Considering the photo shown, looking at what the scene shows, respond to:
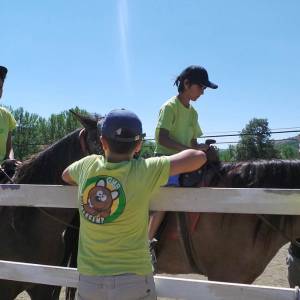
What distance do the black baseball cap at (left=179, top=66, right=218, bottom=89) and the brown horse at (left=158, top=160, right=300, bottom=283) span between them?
842 millimetres

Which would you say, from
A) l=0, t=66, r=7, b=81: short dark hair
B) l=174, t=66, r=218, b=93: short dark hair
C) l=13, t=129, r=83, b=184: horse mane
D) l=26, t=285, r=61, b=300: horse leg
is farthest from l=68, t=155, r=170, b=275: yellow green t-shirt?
l=0, t=66, r=7, b=81: short dark hair

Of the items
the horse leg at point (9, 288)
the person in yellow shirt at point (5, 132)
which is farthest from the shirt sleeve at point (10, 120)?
the horse leg at point (9, 288)

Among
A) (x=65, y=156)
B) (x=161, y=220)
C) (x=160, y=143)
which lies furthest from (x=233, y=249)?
(x=65, y=156)

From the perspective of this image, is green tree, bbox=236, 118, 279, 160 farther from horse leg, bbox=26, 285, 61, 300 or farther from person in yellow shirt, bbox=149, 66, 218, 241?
horse leg, bbox=26, 285, 61, 300

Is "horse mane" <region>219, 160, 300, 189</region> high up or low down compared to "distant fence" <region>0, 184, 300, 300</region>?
up

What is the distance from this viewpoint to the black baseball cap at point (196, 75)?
4145 mm

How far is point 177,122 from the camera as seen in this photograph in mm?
4176

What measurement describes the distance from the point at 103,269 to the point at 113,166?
1.61 ft

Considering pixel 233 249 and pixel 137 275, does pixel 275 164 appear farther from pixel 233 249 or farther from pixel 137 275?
pixel 137 275

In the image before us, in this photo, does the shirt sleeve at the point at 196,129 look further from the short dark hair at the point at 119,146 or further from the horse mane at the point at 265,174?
the short dark hair at the point at 119,146

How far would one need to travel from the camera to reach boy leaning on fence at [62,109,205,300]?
205 centimetres

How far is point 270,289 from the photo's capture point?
2.16m

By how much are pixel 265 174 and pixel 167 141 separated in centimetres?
90

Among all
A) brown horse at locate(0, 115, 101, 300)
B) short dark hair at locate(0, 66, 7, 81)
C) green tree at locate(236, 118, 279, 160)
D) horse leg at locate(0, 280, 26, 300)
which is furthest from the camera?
green tree at locate(236, 118, 279, 160)
